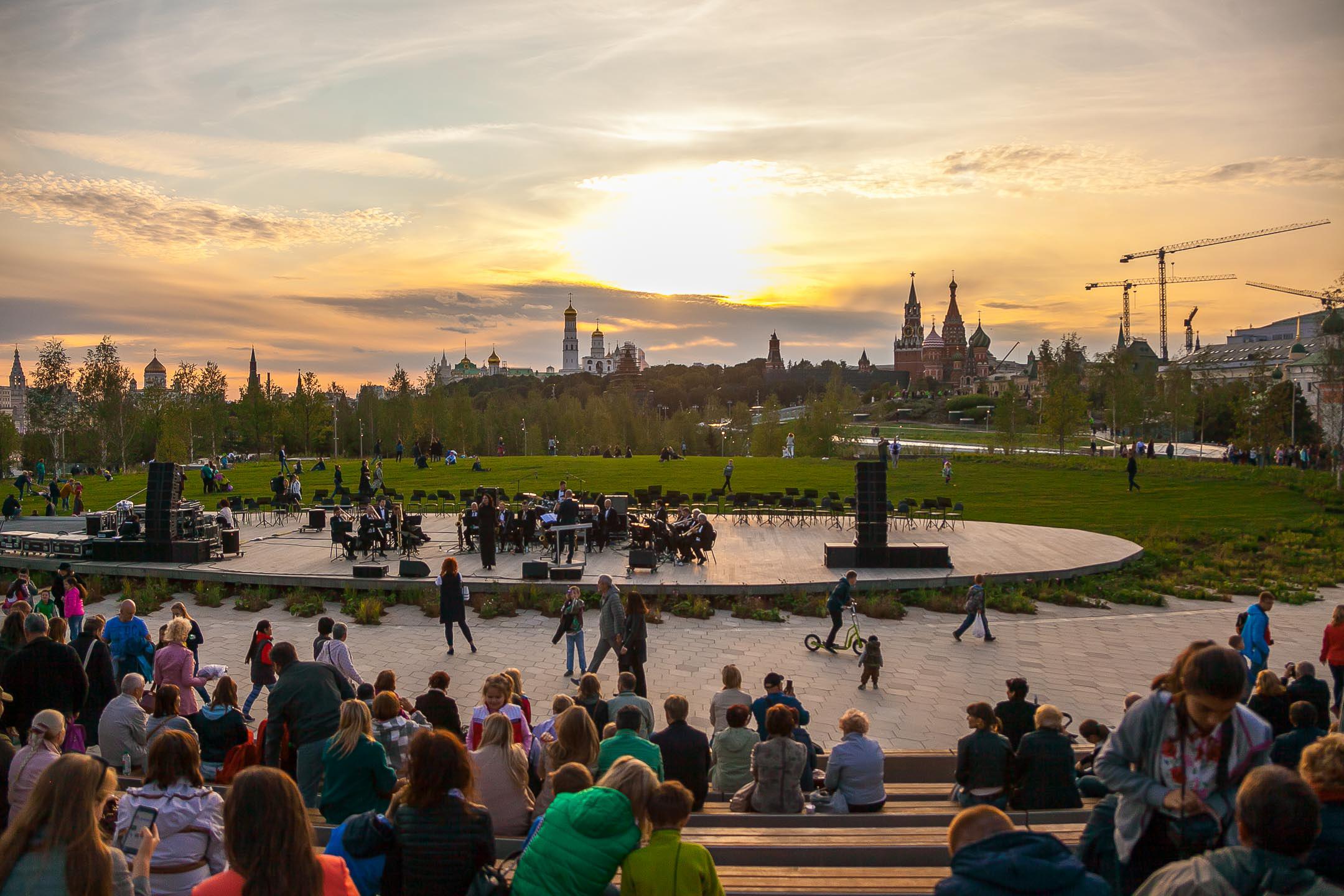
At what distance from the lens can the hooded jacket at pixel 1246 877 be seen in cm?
277

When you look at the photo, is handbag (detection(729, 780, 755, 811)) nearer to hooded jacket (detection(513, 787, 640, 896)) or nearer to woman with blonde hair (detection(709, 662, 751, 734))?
woman with blonde hair (detection(709, 662, 751, 734))

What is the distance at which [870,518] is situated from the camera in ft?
65.7

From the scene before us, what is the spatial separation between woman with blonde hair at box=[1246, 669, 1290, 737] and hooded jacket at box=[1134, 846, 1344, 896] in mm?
4932

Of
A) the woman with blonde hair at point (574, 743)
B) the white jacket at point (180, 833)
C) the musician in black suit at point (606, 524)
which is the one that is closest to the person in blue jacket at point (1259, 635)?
the woman with blonde hair at point (574, 743)

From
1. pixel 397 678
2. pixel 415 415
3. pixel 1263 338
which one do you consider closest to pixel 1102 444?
pixel 415 415

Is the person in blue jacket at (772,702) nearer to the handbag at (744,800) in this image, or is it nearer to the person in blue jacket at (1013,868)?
the handbag at (744,800)

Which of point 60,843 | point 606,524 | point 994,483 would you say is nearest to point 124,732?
point 60,843

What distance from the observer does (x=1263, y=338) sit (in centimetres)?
15712

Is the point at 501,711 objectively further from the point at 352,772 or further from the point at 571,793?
the point at 571,793

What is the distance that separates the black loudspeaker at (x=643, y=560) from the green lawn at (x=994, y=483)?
38.8 ft

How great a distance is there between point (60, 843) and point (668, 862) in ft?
7.38

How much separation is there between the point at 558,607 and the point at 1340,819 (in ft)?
48.4

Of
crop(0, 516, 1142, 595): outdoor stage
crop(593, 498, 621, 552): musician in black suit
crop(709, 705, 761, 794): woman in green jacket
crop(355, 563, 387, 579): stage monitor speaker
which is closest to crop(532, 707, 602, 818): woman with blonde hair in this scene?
crop(709, 705, 761, 794): woman in green jacket

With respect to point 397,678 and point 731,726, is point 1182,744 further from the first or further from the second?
point 397,678
